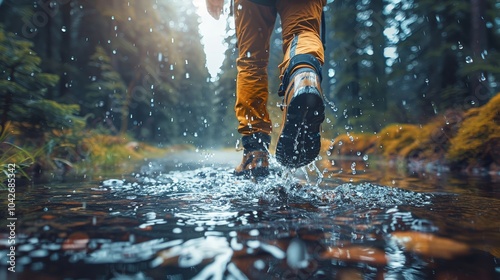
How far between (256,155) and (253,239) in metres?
1.62

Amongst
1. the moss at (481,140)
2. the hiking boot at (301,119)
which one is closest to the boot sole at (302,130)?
the hiking boot at (301,119)

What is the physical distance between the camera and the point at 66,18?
334 inches

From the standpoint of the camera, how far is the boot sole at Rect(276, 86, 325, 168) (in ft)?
5.50

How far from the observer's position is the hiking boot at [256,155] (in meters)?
2.46

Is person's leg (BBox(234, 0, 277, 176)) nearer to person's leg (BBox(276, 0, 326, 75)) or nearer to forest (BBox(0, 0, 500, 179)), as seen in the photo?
person's leg (BBox(276, 0, 326, 75))

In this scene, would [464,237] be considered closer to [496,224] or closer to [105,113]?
[496,224]

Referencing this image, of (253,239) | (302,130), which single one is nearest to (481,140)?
(302,130)

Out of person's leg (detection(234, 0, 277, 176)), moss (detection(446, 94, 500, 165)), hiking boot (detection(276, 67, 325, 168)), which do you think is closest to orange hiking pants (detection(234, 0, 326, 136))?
person's leg (detection(234, 0, 277, 176))

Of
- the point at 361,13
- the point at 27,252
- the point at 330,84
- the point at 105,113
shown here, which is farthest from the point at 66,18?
the point at 330,84

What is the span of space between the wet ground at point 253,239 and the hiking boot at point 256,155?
1007 millimetres

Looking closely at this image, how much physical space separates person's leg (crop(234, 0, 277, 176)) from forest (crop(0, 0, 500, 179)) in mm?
615

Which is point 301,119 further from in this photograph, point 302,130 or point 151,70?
point 151,70

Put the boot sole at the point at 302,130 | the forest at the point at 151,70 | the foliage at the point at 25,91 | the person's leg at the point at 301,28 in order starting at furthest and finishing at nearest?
the forest at the point at 151,70, the foliage at the point at 25,91, the person's leg at the point at 301,28, the boot sole at the point at 302,130

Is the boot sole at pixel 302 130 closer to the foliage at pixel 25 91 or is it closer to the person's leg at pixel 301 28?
the person's leg at pixel 301 28
